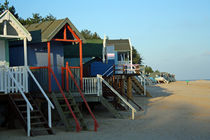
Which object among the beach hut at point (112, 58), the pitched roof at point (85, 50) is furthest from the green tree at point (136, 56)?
the pitched roof at point (85, 50)

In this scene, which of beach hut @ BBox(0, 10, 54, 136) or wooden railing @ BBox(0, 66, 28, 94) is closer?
beach hut @ BBox(0, 10, 54, 136)

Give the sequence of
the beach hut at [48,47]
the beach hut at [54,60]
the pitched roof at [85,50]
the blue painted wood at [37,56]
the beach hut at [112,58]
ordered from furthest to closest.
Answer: the beach hut at [112,58] < the pitched roof at [85,50] < the blue painted wood at [37,56] < the beach hut at [48,47] < the beach hut at [54,60]

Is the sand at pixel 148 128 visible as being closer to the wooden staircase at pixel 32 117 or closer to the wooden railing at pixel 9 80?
the wooden staircase at pixel 32 117

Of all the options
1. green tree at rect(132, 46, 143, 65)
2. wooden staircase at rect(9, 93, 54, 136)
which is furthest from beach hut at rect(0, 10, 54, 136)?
green tree at rect(132, 46, 143, 65)

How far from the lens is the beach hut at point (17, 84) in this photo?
1239cm

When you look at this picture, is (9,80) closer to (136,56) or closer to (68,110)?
(68,110)

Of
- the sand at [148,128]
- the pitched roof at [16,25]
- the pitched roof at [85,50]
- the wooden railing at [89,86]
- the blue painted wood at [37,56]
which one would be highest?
the pitched roof at [16,25]

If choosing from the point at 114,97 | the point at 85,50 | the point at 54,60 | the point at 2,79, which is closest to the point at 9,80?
the point at 2,79

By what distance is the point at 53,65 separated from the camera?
1595 centimetres

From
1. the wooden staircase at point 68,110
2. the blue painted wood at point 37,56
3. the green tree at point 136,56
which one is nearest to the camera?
the wooden staircase at point 68,110

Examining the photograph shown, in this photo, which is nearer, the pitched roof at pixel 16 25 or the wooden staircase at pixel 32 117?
the wooden staircase at pixel 32 117

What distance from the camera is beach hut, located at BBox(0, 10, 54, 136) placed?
1239 centimetres

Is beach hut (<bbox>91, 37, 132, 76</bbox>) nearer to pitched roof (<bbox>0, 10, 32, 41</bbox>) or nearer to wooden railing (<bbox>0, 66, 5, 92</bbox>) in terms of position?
pitched roof (<bbox>0, 10, 32, 41</bbox>)

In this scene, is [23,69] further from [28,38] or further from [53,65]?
[53,65]
